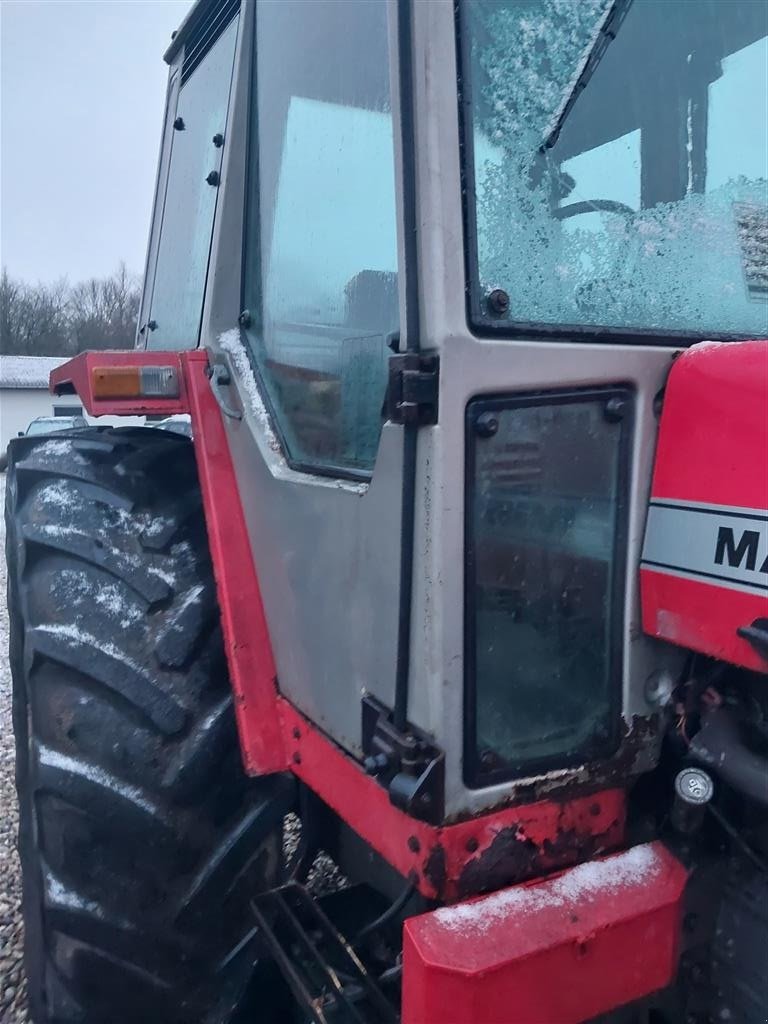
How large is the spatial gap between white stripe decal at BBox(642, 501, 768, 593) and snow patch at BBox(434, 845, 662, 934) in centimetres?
44

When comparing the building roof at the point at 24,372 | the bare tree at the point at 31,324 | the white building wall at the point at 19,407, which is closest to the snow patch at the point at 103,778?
the building roof at the point at 24,372

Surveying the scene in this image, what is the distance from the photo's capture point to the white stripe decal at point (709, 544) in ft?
3.95

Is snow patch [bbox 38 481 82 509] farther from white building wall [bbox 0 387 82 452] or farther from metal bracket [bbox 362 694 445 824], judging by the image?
white building wall [bbox 0 387 82 452]

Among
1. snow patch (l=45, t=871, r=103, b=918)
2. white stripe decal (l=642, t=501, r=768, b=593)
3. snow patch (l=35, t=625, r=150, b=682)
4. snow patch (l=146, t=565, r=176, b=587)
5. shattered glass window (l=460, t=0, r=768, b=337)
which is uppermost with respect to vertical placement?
shattered glass window (l=460, t=0, r=768, b=337)

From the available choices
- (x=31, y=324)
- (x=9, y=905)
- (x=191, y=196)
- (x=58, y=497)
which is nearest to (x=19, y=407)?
(x=31, y=324)

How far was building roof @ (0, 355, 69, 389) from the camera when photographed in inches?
922

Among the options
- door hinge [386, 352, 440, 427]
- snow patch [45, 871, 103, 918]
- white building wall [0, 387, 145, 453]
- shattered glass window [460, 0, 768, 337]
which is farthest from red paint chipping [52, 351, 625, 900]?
white building wall [0, 387, 145, 453]

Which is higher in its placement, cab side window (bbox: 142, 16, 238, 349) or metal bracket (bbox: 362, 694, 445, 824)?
cab side window (bbox: 142, 16, 238, 349)

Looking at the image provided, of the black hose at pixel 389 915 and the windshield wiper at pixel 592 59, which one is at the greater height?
the windshield wiper at pixel 592 59

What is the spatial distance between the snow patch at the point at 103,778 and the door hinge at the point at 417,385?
91 centimetres

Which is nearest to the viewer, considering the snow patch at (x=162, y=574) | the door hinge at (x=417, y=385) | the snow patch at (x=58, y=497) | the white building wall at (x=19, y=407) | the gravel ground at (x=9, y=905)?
the door hinge at (x=417, y=385)

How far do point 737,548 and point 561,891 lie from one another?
55cm

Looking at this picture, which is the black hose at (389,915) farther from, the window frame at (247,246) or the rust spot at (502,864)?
the window frame at (247,246)

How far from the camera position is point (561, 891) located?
4.25ft
